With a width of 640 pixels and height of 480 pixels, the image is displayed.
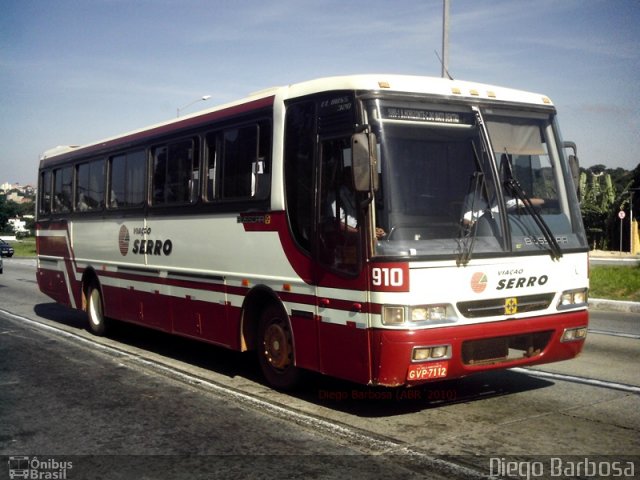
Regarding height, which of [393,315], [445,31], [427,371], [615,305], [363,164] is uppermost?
[445,31]

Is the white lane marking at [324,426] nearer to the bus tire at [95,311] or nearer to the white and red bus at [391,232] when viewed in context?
the white and red bus at [391,232]

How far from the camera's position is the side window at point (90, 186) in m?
12.9

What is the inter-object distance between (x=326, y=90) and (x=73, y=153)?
843cm

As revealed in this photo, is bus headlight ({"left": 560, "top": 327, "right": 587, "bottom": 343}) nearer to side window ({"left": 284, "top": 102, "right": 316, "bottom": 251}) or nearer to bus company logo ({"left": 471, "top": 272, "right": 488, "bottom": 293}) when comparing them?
bus company logo ({"left": 471, "top": 272, "right": 488, "bottom": 293})

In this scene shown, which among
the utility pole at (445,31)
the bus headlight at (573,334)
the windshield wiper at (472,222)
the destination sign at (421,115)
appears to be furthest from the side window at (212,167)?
the utility pole at (445,31)

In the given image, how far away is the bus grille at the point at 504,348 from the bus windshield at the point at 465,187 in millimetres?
793

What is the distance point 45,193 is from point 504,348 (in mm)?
11419

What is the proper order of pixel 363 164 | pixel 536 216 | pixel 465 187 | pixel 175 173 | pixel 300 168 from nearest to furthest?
pixel 363 164 < pixel 465 187 < pixel 536 216 < pixel 300 168 < pixel 175 173

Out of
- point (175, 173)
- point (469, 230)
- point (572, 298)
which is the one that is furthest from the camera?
point (175, 173)

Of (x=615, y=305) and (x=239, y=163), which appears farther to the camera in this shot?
(x=615, y=305)

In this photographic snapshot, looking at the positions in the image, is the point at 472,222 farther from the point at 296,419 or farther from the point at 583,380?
the point at 583,380

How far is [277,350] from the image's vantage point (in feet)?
26.6

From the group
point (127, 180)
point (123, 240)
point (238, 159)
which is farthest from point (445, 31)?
point (238, 159)

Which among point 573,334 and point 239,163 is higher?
point 239,163
